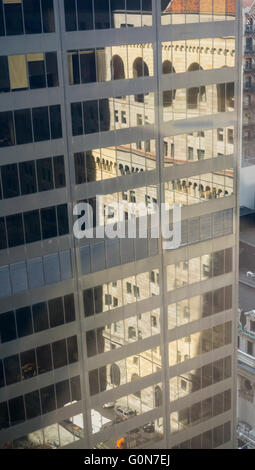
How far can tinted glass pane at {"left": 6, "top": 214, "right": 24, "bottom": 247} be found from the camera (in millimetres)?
35438

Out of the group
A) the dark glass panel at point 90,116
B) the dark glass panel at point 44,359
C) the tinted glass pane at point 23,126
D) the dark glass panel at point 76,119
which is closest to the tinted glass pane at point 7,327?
the dark glass panel at point 44,359

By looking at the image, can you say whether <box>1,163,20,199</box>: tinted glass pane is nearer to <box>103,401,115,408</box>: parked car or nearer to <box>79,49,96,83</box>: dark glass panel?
<box>79,49,96,83</box>: dark glass panel

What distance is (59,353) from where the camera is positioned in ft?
131

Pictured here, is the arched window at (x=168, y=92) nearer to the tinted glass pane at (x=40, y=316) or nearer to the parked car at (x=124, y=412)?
the tinted glass pane at (x=40, y=316)

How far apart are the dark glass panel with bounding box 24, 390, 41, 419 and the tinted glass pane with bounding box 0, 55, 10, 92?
17.9m

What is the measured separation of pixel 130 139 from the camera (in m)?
38.8

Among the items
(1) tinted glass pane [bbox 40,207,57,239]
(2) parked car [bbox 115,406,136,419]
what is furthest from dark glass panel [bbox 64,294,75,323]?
(2) parked car [bbox 115,406,136,419]

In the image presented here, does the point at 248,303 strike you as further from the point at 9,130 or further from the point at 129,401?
the point at 9,130

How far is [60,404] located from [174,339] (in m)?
8.96

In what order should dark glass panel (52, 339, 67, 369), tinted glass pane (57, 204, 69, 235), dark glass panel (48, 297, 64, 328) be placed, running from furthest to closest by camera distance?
1. dark glass panel (52, 339, 67, 369)
2. dark glass panel (48, 297, 64, 328)
3. tinted glass pane (57, 204, 69, 235)

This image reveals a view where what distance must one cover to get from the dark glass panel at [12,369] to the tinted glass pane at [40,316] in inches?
82.3

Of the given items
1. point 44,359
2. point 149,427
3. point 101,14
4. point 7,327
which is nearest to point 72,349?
point 44,359

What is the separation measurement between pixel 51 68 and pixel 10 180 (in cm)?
626

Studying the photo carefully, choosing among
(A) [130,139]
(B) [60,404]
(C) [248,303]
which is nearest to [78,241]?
(A) [130,139]
